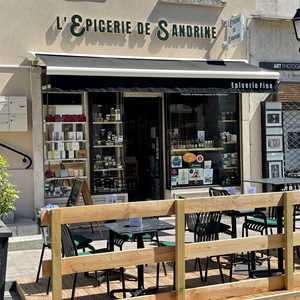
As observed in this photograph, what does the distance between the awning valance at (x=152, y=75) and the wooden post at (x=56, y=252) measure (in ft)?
12.6

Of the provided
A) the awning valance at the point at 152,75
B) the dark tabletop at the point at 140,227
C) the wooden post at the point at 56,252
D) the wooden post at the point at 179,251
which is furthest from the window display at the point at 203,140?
the wooden post at the point at 56,252

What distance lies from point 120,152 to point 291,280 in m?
5.19

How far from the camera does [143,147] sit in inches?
433

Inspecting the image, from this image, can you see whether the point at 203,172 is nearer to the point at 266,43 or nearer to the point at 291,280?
the point at 266,43

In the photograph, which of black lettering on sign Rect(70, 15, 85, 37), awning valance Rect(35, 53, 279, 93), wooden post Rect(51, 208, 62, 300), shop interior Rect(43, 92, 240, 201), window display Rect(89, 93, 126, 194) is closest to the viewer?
wooden post Rect(51, 208, 62, 300)

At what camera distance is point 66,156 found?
32.1 ft

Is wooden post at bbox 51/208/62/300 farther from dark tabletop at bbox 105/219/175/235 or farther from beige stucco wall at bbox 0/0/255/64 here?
beige stucco wall at bbox 0/0/255/64

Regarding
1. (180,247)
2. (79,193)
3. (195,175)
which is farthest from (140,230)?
(195,175)

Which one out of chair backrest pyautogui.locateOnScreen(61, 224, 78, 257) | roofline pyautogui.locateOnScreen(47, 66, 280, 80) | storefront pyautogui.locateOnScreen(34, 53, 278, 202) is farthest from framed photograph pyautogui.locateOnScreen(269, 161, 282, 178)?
chair backrest pyautogui.locateOnScreen(61, 224, 78, 257)

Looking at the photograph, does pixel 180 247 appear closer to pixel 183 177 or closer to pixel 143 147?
pixel 183 177

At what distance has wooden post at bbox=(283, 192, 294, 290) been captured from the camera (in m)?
5.47

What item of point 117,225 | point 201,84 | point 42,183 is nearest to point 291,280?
point 117,225

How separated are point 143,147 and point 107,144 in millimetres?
1114

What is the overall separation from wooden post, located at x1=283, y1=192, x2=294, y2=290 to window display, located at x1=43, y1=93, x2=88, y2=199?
5.09 m
